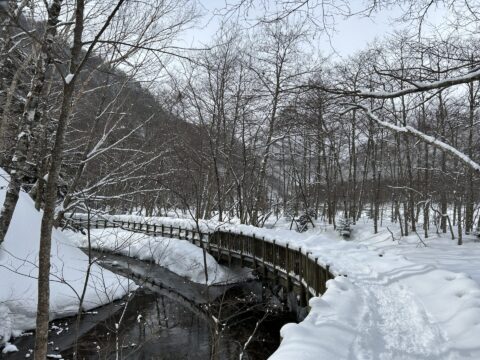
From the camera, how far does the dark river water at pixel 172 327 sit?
31.2ft

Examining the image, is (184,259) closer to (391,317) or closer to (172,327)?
(172,327)

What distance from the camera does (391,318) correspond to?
5.66 meters

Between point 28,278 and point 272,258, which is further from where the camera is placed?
point 272,258

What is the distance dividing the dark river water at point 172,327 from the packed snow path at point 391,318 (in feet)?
6.48

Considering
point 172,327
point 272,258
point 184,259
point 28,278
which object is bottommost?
point 172,327

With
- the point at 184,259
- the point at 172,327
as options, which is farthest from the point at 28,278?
the point at 184,259

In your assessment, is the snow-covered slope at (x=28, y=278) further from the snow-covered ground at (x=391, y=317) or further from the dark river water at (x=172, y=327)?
the snow-covered ground at (x=391, y=317)

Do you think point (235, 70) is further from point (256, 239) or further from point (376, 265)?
point (376, 265)

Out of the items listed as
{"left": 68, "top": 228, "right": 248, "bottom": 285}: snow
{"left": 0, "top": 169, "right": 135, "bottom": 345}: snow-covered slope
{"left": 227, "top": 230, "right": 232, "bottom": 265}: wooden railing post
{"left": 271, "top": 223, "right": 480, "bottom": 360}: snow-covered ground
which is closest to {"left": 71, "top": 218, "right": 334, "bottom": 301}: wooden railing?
{"left": 227, "top": 230, "right": 232, "bottom": 265}: wooden railing post

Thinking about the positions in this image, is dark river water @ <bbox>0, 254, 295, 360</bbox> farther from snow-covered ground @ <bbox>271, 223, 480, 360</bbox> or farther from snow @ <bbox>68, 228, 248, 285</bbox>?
snow-covered ground @ <bbox>271, 223, 480, 360</bbox>

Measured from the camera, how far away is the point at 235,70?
22859 mm

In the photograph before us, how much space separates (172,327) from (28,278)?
462 centimetres

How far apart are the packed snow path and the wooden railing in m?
1.22

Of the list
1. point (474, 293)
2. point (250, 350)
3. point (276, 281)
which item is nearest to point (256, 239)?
point (276, 281)
